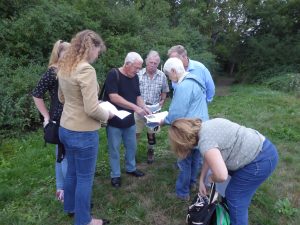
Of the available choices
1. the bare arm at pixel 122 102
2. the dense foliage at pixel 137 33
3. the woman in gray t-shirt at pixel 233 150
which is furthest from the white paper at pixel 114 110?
the dense foliage at pixel 137 33

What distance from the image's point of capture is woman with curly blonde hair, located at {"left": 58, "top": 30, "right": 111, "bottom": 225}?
2.82 metres

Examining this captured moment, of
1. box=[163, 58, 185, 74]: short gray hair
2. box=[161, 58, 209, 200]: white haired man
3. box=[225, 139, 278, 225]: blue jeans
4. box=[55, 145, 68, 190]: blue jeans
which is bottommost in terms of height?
box=[55, 145, 68, 190]: blue jeans

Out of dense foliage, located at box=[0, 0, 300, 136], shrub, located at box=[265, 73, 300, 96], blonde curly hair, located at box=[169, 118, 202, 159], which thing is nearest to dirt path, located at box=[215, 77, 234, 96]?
dense foliage, located at box=[0, 0, 300, 136]

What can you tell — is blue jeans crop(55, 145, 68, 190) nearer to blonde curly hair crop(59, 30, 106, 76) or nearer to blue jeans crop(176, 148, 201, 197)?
blonde curly hair crop(59, 30, 106, 76)

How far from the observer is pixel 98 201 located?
12.9 ft

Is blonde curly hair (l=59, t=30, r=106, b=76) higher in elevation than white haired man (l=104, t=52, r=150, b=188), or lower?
higher

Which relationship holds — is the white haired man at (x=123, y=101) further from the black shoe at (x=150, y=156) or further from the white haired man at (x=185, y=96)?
the black shoe at (x=150, y=156)

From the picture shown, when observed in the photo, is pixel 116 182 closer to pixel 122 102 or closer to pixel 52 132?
pixel 122 102

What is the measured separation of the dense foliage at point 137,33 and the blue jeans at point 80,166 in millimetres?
3165

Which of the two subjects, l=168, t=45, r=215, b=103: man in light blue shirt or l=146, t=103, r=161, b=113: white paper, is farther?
l=146, t=103, r=161, b=113: white paper

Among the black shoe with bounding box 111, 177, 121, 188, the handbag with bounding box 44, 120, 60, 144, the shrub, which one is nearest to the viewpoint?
the handbag with bounding box 44, 120, 60, 144

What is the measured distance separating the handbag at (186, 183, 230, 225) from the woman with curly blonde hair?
1.02 metres

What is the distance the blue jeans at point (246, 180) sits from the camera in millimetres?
2736

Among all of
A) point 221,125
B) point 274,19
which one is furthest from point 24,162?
point 274,19
